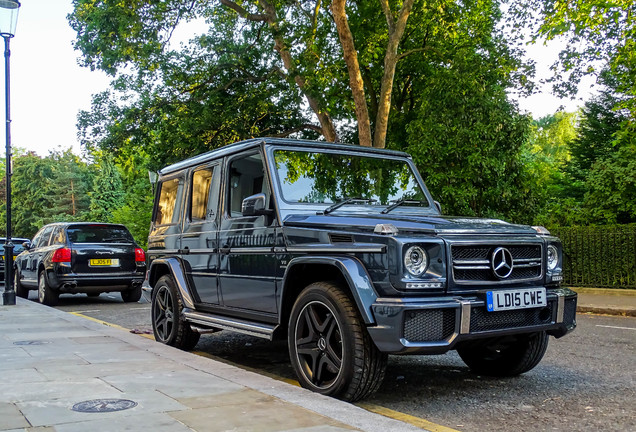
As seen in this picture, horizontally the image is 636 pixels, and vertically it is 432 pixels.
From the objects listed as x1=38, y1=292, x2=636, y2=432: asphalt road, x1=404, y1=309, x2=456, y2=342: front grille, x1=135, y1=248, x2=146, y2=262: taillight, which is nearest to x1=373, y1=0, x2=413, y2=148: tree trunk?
x1=135, y1=248, x2=146, y2=262: taillight

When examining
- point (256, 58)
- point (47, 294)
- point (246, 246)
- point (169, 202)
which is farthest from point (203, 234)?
point (256, 58)

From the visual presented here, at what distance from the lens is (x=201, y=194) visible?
7117 millimetres

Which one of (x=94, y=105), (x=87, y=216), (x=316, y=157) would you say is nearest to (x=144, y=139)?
(x=94, y=105)

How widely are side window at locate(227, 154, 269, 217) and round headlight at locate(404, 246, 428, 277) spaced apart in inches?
71.0

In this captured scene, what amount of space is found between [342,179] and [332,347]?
1.91m

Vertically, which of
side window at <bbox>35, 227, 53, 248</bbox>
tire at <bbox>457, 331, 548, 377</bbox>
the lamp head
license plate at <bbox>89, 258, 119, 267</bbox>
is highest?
the lamp head

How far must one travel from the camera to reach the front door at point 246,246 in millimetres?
5621

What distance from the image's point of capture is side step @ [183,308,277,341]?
5536mm

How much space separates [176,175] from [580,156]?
2847cm

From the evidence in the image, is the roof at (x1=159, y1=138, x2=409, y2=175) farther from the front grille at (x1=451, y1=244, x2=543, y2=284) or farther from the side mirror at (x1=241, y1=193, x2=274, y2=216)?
the front grille at (x1=451, y1=244, x2=543, y2=284)

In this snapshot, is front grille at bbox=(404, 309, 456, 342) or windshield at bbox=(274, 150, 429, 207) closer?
front grille at bbox=(404, 309, 456, 342)

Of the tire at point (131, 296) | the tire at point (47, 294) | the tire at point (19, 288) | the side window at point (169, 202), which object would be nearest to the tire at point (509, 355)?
the side window at point (169, 202)

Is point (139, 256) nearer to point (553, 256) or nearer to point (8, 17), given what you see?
point (8, 17)

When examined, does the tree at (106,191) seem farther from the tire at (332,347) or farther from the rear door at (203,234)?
the tire at (332,347)
